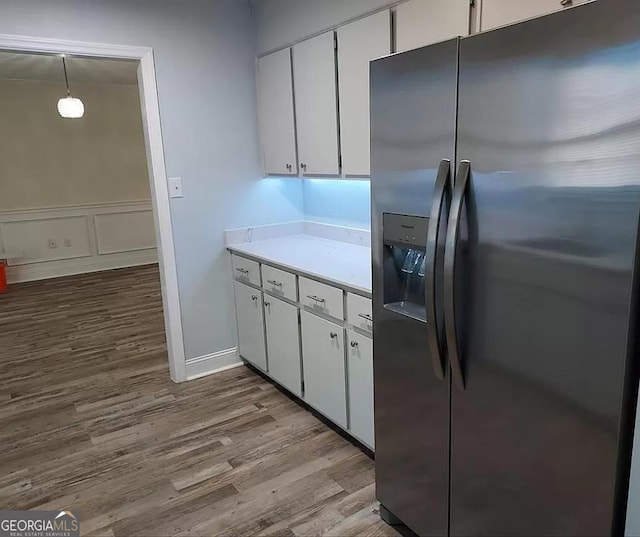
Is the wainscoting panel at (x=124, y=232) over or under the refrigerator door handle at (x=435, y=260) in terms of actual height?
under

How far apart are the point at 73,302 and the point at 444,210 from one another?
16.7 ft

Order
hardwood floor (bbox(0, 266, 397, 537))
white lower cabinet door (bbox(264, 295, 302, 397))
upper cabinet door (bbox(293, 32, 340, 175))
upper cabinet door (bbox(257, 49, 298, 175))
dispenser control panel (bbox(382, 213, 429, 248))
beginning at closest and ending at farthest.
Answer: dispenser control panel (bbox(382, 213, 429, 248)) < hardwood floor (bbox(0, 266, 397, 537)) < upper cabinet door (bbox(293, 32, 340, 175)) < white lower cabinet door (bbox(264, 295, 302, 397)) < upper cabinet door (bbox(257, 49, 298, 175))

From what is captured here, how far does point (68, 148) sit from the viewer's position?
6625mm

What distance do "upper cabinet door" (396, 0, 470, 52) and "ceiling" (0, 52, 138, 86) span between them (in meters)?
3.37

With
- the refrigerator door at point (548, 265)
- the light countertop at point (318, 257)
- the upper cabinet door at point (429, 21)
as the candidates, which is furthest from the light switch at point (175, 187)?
the refrigerator door at point (548, 265)

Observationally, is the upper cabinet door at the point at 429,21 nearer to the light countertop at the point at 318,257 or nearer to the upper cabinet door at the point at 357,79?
the upper cabinet door at the point at 357,79

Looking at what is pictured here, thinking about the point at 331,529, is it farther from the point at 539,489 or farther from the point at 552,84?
the point at 552,84

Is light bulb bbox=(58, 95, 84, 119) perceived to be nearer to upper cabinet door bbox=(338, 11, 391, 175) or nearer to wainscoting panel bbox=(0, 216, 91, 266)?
wainscoting panel bbox=(0, 216, 91, 266)

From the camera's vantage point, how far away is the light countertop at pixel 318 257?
2.39 m

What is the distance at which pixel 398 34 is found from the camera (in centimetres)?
221

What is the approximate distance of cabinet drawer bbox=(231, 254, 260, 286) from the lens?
314cm

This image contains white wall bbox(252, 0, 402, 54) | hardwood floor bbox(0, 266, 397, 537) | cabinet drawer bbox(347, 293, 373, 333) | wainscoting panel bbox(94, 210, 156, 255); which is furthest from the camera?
wainscoting panel bbox(94, 210, 156, 255)

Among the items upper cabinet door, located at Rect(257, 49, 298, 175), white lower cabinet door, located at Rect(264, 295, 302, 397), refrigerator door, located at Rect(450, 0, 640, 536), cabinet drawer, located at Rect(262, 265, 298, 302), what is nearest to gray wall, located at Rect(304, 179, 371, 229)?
upper cabinet door, located at Rect(257, 49, 298, 175)

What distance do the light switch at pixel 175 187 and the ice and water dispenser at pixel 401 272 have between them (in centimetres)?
189
